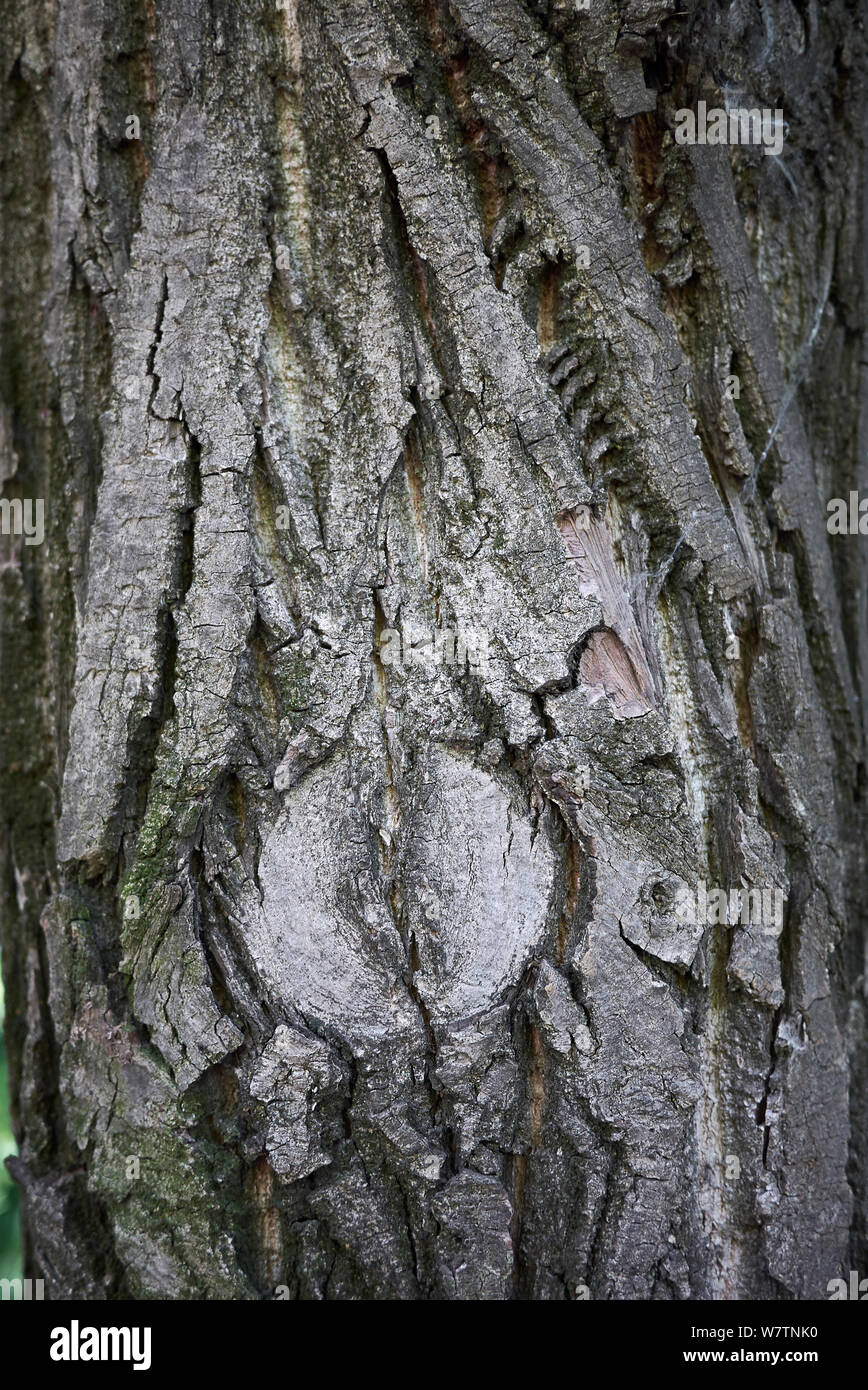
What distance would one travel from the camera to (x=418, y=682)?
1.28 meters

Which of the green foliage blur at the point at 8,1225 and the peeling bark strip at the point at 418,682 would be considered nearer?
the peeling bark strip at the point at 418,682

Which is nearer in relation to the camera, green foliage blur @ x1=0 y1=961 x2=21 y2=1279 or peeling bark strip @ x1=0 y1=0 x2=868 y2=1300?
peeling bark strip @ x1=0 y1=0 x2=868 y2=1300

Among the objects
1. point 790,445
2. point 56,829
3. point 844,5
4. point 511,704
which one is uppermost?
point 844,5

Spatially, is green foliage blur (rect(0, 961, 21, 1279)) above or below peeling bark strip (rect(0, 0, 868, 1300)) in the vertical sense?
below

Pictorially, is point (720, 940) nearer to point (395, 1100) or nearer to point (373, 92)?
point (395, 1100)

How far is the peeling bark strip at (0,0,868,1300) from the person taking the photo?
127 centimetres

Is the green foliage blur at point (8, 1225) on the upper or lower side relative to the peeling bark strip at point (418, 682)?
lower

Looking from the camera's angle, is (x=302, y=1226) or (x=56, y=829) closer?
(x=302, y=1226)

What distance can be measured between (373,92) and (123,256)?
43cm

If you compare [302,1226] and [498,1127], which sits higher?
[498,1127]

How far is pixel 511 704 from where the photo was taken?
→ 1266 mm

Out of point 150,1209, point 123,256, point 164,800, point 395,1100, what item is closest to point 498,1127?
point 395,1100

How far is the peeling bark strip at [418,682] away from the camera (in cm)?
127

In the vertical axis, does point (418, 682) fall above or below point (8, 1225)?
above
